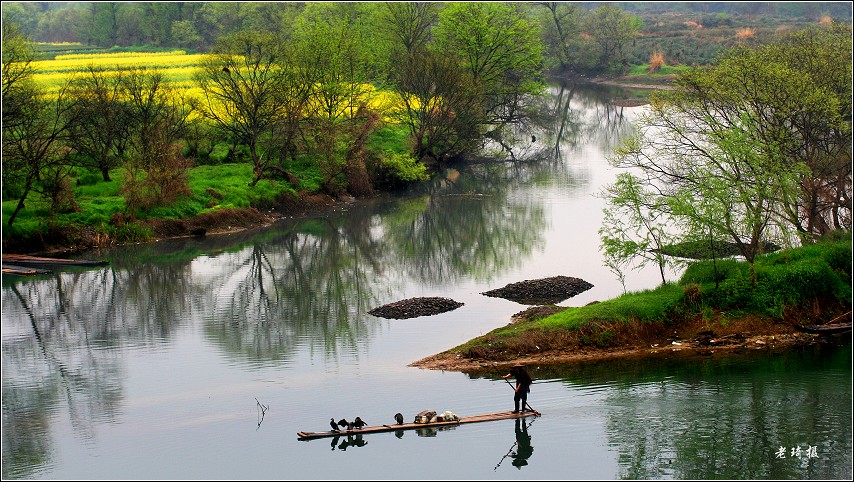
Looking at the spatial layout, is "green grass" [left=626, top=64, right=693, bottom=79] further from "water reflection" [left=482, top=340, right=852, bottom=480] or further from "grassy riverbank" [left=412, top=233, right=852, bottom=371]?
"water reflection" [left=482, top=340, right=852, bottom=480]

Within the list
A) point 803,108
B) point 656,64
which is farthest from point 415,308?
point 656,64

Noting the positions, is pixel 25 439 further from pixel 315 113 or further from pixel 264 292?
pixel 315 113

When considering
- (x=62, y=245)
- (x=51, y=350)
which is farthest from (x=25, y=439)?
(x=62, y=245)

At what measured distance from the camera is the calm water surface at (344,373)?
83.7 ft

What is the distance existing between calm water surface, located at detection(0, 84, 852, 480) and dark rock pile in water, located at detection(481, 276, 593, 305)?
84 centimetres

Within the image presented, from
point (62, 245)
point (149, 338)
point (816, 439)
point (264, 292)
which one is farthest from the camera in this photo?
point (62, 245)

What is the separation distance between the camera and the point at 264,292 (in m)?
44.2

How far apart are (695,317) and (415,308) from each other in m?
10.5

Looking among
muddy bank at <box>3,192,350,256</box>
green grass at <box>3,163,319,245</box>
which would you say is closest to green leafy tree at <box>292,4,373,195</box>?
green grass at <box>3,163,319,245</box>

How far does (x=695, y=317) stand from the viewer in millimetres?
35375

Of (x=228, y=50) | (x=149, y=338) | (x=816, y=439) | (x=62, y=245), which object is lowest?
(x=816, y=439)

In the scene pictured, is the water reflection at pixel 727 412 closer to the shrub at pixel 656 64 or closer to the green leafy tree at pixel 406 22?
the green leafy tree at pixel 406 22

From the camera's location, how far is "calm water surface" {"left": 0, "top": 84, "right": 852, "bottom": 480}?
83.7ft

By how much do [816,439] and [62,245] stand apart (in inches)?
1473
